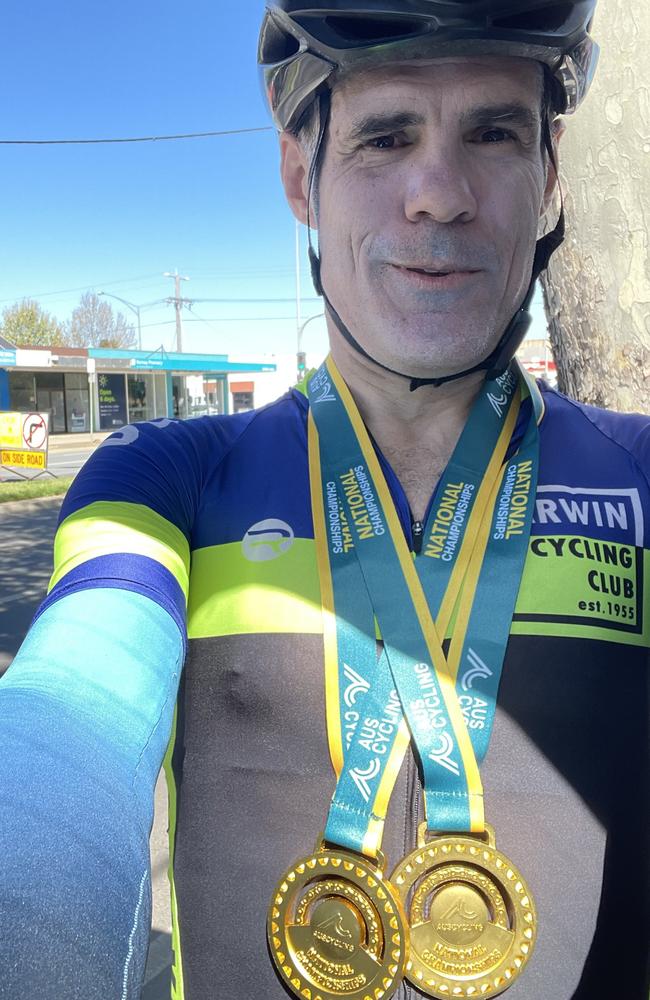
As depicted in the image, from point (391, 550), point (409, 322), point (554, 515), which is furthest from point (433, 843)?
point (409, 322)

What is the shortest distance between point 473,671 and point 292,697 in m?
0.33

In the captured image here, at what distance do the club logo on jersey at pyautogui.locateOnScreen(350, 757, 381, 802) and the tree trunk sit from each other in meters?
1.42

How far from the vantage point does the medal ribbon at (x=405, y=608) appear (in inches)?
46.6

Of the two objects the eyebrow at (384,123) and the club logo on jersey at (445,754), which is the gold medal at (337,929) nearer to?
the club logo on jersey at (445,754)

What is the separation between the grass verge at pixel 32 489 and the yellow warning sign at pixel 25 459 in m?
0.44

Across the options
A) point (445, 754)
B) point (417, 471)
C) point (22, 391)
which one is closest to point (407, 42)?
point (417, 471)

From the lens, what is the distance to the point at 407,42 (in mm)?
1338

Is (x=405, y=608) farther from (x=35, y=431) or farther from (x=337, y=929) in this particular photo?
(x=35, y=431)

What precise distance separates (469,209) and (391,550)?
688 millimetres

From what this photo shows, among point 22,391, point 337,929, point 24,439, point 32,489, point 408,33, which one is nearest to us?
point 337,929

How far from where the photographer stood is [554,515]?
138 cm

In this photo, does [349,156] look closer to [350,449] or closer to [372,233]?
[372,233]

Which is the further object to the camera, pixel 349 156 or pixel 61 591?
pixel 349 156

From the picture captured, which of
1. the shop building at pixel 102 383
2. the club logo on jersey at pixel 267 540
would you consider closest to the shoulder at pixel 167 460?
the club logo on jersey at pixel 267 540
